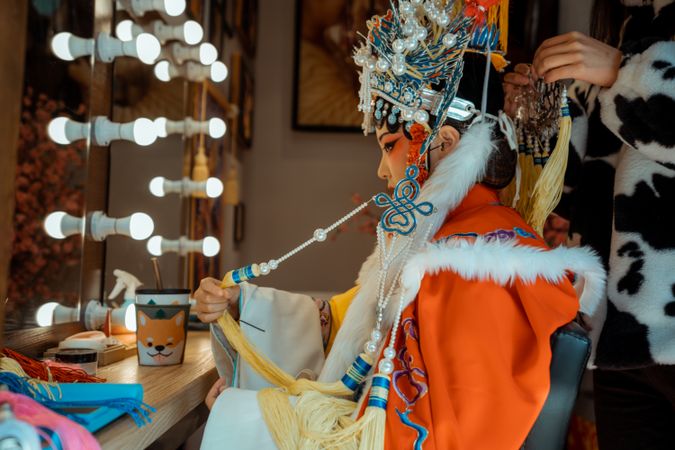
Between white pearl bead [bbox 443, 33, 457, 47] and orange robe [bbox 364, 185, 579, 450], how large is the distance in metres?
0.39

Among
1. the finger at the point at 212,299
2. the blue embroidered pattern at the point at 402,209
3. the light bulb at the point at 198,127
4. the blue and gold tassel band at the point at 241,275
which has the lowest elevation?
the finger at the point at 212,299

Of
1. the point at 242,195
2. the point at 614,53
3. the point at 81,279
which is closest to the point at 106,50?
the point at 81,279

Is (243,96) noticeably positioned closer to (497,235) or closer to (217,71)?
(217,71)

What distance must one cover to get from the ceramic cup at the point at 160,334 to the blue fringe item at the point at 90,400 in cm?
36

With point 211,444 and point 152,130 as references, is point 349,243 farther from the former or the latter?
point 211,444

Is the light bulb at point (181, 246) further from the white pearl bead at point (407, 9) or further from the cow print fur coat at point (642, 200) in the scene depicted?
the cow print fur coat at point (642, 200)

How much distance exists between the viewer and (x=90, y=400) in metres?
0.68

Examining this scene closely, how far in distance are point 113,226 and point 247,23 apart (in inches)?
70.8

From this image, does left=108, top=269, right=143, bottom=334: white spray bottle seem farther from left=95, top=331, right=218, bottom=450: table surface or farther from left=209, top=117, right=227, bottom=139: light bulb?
left=209, top=117, right=227, bottom=139: light bulb

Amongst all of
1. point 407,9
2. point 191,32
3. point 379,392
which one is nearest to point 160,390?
point 379,392

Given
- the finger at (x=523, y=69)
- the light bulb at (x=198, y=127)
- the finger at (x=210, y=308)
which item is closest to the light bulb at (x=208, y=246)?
the light bulb at (x=198, y=127)

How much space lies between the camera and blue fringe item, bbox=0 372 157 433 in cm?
64

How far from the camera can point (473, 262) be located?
2.94 feet

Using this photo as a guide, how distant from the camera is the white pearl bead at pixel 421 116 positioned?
1.11 meters
